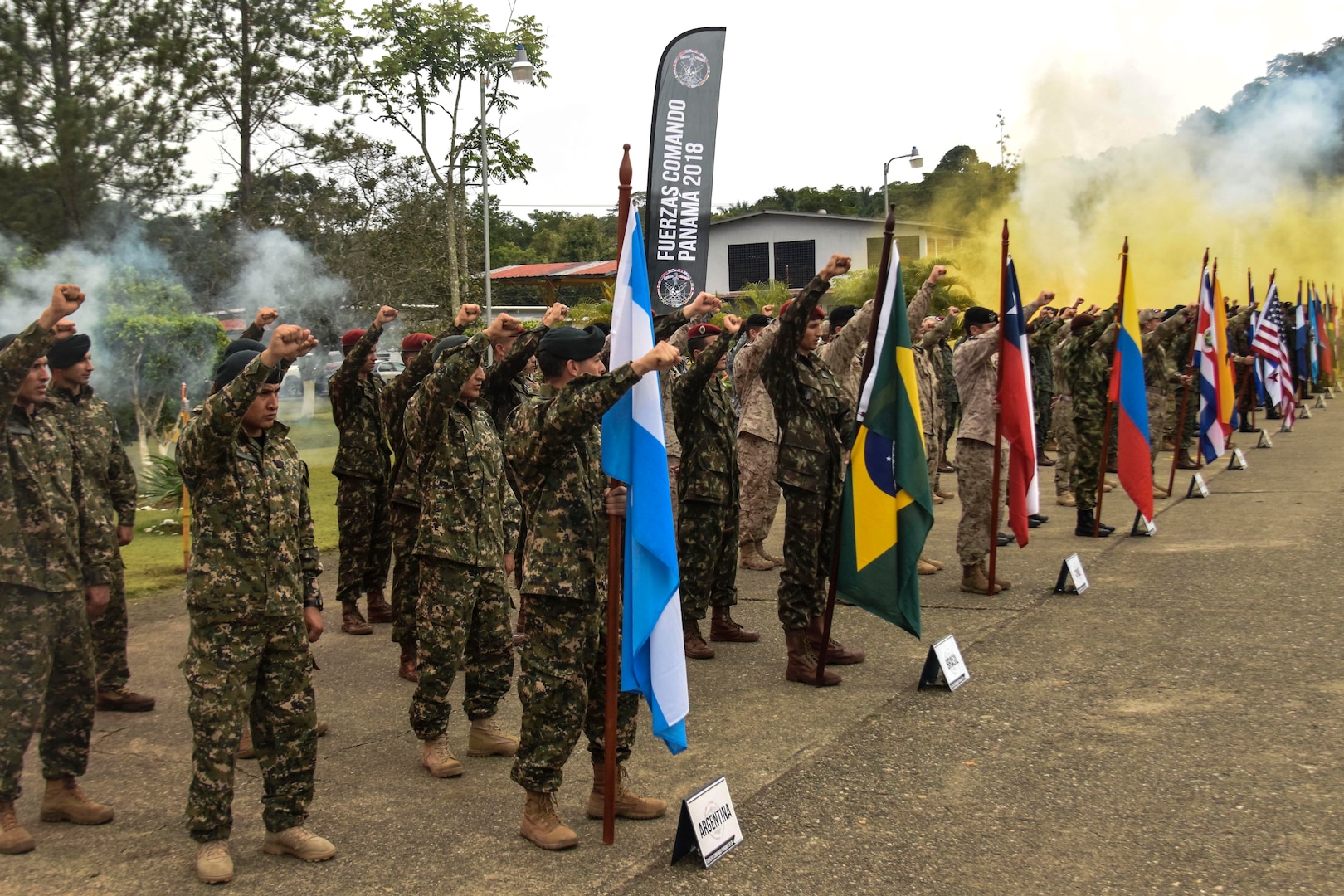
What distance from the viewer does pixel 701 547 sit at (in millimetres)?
7129

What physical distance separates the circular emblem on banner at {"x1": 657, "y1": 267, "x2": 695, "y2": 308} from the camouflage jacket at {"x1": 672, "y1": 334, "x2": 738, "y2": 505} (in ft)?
6.66

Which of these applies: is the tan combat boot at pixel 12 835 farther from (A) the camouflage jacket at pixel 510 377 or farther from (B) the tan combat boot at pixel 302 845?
(A) the camouflage jacket at pixel 510 377

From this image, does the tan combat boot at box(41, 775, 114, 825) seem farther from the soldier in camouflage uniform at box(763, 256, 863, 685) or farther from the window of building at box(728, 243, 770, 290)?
the window of building at box(728, 243, 770, 290)

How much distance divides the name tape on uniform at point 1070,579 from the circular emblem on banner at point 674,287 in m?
3.62

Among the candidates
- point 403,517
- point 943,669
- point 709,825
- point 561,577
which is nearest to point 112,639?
point 403,517

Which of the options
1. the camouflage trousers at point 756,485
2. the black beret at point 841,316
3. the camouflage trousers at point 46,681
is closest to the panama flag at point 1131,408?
the black beret at point 841,316

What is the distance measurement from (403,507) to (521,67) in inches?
563

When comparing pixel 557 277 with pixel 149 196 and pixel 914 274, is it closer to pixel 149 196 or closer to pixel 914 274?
pixel 914 274

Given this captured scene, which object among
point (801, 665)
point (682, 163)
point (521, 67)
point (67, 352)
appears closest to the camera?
point (67, 352)

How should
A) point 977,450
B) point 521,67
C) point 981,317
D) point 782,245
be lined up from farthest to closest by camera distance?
1. point 782,245
2. point 521,67
3. point 981,317
4. point 977,450

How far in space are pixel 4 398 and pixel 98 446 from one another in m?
1.78

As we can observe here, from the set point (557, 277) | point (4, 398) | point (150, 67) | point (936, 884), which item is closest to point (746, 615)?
point (936, 884)

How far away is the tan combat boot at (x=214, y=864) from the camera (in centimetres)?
417

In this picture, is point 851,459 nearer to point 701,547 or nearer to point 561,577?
point 701,547
